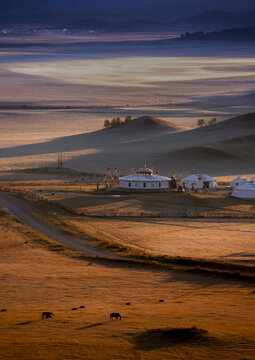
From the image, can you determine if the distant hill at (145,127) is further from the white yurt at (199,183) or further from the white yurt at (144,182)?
the white yurt at (144,182)

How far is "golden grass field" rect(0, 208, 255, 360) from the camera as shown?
23891 millimetres

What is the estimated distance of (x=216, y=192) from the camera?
77.8m

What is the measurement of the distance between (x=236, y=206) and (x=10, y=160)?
144ft

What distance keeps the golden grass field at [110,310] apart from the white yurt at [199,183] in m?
36.4

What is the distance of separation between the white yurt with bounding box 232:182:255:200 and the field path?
23.6 meters

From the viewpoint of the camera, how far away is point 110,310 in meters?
30.2

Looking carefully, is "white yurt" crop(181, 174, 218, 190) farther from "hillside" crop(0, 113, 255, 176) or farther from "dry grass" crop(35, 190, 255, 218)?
"hillside" crop(0, 113, 255, 176)

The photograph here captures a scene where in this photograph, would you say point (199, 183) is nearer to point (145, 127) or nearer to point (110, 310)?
point (110, 310)

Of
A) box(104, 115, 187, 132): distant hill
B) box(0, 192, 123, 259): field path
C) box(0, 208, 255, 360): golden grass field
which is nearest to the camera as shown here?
box(0, 208, 255, 360): golden grass field

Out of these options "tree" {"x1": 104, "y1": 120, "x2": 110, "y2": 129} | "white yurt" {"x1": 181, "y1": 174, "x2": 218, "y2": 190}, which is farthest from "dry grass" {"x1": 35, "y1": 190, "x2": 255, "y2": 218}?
"tree" {"x1": 104, "y1": 120, "x2": 110, "y2": 129}

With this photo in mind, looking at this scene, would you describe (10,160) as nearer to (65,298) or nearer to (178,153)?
(178,153)

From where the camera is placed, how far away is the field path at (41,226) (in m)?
45.9

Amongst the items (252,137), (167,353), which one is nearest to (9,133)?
(252,137)

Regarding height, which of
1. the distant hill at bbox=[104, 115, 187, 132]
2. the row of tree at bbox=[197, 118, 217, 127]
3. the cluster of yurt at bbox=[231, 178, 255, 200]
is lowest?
the cluster of yurt at bbox=[231, 178, 255, 200]
